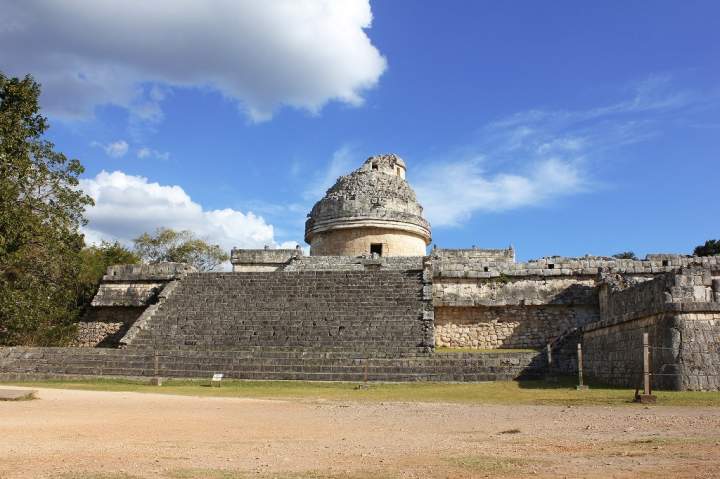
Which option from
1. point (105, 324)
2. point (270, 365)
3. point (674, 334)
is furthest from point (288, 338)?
point (674, 334)

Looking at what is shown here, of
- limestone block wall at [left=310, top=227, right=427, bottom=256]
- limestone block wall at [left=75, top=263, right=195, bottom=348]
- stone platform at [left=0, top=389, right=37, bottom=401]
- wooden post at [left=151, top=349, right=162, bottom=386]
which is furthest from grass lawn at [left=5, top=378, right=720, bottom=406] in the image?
limestone block wall at [left=310, top=227, right=427, bottom=256]

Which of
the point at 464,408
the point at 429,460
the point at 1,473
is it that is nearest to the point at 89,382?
the point at 464,408

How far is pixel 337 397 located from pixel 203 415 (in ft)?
11.1

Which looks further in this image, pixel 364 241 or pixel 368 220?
pixel 364 241

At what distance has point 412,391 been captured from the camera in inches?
485

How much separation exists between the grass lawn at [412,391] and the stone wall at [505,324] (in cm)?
504

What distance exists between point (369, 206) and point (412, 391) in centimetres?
1427

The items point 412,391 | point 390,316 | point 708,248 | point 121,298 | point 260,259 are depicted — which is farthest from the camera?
point 708,248

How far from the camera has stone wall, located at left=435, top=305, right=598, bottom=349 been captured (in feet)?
61.1

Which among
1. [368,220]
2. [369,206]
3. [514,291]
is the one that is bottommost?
[514,291]

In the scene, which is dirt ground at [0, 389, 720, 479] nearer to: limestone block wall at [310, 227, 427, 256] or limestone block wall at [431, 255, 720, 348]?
limestone block wall at [431, 255, 720, 348]

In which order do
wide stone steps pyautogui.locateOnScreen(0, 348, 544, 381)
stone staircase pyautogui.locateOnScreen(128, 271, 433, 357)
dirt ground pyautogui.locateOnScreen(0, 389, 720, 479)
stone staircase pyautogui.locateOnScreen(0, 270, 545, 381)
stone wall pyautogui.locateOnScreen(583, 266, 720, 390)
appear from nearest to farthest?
dirt ground pyautogui.locateOnScreen(0, 389, 720, 479), stone wall pyautogui.locateOnScreen(583, 266, 720, 390), wide stone steps pyautogui.locateOnScreen(0, 348, 544, 381), stone staircase pyautogui.locateOnScreen(0, 270, 545, 381), stone staircase pyautogui.locateOnScreen(128, 271, 433, 357)

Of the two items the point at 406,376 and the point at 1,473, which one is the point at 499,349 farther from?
the point at 1,473

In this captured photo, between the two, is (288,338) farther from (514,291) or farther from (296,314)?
(514,291)
